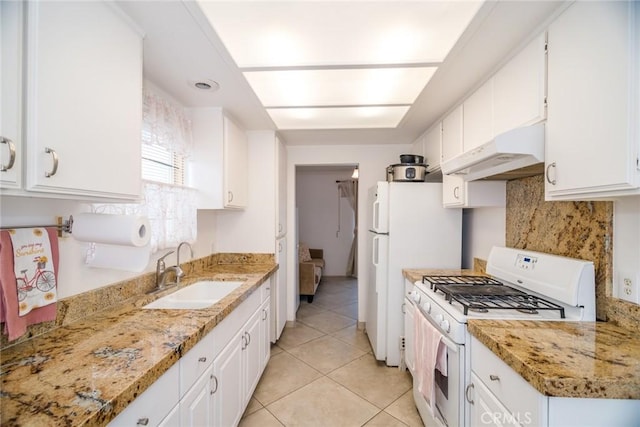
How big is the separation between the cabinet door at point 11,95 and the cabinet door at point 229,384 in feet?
3.70

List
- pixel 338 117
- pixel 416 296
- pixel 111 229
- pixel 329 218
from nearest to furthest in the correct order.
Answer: pixel 111 229 → pixel 416 296 → pixel 338 117 → pixel 329 218

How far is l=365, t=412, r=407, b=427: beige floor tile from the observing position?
1.84 meters

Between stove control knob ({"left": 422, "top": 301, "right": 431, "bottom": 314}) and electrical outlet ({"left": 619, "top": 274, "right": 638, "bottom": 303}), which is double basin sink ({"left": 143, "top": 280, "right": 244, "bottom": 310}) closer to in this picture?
stove control knob ({"left": 422, "top": 301, "right": 431, "bottom": 314})

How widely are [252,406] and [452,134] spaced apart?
2.62 m

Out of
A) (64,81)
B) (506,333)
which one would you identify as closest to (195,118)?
(64,81)

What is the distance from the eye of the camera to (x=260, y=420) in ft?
6.12

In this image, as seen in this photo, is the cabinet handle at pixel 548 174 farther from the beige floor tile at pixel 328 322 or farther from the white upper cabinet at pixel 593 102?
the beige floor tile at pixel 328 322

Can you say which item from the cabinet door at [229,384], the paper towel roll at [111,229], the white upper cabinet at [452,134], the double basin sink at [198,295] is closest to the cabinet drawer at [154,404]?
the cabinet door at [229,384]

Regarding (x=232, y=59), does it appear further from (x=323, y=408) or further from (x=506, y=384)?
(x=323, y=408)

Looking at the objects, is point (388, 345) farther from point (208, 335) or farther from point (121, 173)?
point (121, 173)

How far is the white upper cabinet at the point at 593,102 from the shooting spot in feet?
2.95

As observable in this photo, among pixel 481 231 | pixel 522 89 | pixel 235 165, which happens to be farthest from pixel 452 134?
pixel 235 165

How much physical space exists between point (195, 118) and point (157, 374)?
1945 mm

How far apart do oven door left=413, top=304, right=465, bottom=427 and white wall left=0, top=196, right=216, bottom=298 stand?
6.11 ft
